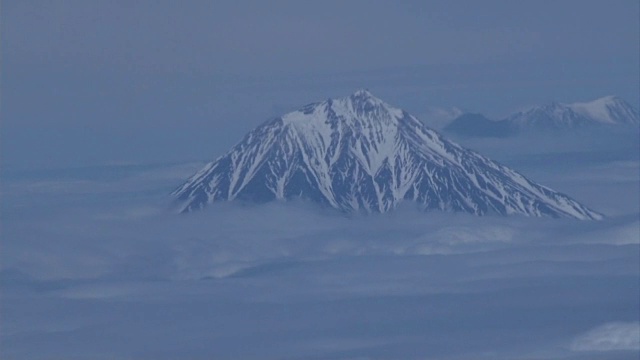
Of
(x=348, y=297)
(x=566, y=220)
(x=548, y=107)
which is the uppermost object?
(x=548, y=107)

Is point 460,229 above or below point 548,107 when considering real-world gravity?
below

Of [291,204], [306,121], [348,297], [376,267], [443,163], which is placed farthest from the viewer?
[443,163]

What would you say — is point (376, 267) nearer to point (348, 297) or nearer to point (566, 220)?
point (348, 297)

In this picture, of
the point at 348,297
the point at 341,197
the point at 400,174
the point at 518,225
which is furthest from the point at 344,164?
the point at 348,297

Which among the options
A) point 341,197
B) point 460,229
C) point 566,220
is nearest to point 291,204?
point 341,197

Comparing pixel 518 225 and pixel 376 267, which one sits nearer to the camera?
pixel 376 267

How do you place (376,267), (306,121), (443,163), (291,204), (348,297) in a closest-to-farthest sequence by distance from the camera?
1. (348,297)
2. (376,267)
3. (291,204)
4. (306,121)
5. (443,163)

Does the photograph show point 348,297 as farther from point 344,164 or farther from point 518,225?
point 344,164
